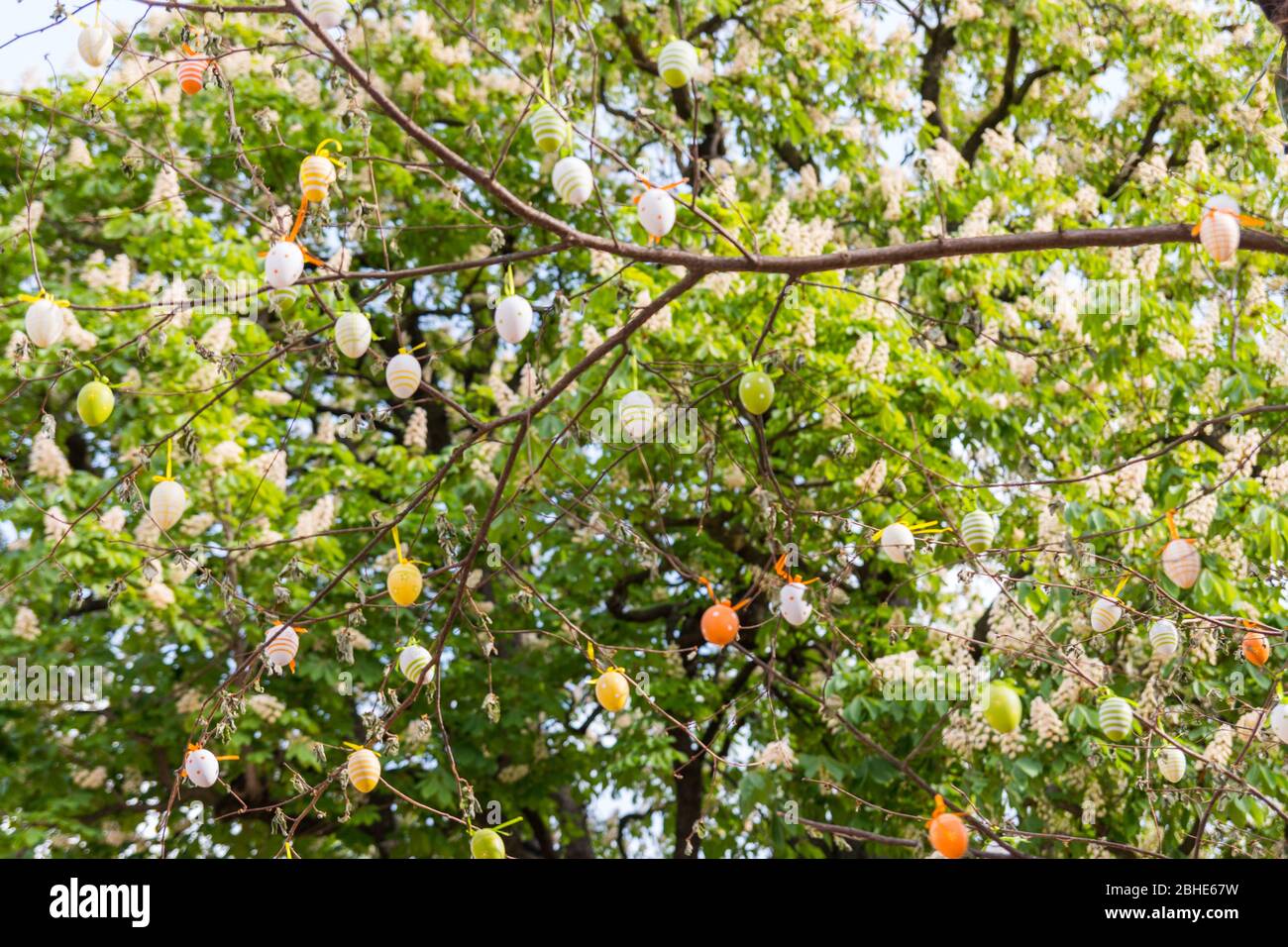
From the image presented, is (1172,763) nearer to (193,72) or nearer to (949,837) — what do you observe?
(949,837)

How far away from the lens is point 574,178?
243 cm

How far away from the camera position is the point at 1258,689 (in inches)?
184

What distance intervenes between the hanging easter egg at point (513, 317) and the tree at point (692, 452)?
91cm

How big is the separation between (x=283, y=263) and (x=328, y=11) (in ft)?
1.71

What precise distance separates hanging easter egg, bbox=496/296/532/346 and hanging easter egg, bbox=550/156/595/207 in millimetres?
257

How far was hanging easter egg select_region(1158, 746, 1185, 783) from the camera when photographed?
3.03m

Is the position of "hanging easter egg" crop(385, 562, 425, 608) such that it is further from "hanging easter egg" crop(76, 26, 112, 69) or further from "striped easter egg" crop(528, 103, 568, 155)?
"hanging easter egg" crop(76, 26, 112, 69)

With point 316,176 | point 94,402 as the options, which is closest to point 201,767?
point 94,402

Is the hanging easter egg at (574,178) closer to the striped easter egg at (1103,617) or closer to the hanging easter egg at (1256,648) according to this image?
the striped easter egg at (1103,617)

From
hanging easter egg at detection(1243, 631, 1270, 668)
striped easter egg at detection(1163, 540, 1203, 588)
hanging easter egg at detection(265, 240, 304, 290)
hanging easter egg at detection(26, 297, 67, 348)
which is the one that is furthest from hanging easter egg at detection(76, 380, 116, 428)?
hanging easter egg at detection(1243, 631, 1270, 668)

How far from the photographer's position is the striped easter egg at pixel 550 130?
245 cm

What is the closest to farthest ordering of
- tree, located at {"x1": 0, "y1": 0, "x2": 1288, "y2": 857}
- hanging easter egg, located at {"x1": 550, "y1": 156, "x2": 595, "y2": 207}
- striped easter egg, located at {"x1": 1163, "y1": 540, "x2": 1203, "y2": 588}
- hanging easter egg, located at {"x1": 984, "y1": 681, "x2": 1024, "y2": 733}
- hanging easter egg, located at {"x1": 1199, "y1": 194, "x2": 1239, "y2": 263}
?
hanging easter egg, located at {"x1": 1199, "y1": 194, "x2": 1239, "y2": 263} < hanging easter egg, located at {"x1": 550, "y1": 156, "x2": 595, "y2": 207} < hanging easter egg, located at {"x1": 984, "y1": 681, "x2": 1024, "y2": 733} < striped easter egg, located at {"x1": 1163, "y1": 540, "x2": 1203, "y2": 588} < tree, located at {"x1": 0, "y1": 0, "x2": 1288, "y2": 857}
